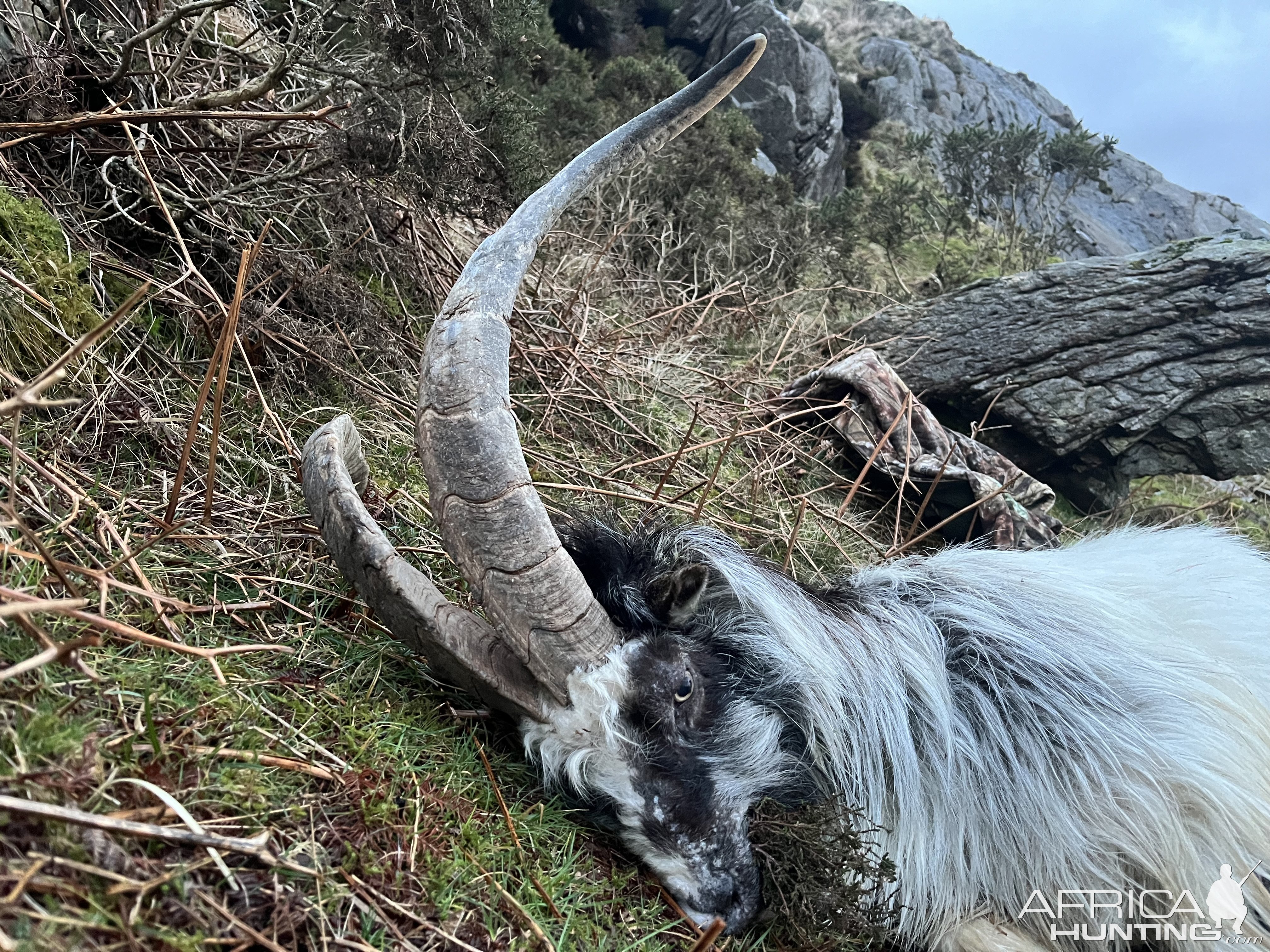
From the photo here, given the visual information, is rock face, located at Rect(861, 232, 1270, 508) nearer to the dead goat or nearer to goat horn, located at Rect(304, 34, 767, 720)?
the dead goat

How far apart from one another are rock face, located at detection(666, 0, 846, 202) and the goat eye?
47.9 feet

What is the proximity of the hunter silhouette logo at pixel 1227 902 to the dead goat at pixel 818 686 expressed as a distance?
2cm

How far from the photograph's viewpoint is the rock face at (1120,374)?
18.9ft

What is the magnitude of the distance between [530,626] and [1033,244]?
1357cm

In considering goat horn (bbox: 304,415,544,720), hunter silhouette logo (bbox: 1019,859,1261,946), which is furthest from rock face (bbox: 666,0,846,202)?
goat horn (bbox: 304,415,544,720)

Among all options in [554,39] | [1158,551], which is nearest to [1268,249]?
[1158,551]

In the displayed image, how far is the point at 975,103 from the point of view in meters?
29.0

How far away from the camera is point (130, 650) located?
189cm

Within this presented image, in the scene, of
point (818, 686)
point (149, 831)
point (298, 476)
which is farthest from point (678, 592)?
point (298, 476)

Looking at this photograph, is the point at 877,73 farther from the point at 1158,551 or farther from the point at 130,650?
the point at 130,650

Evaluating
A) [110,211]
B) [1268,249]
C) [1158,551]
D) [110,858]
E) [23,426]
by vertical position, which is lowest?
[23,426]

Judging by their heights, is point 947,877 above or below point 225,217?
below

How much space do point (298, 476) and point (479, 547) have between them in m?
1.32

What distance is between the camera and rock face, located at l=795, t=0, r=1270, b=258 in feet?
76.9
